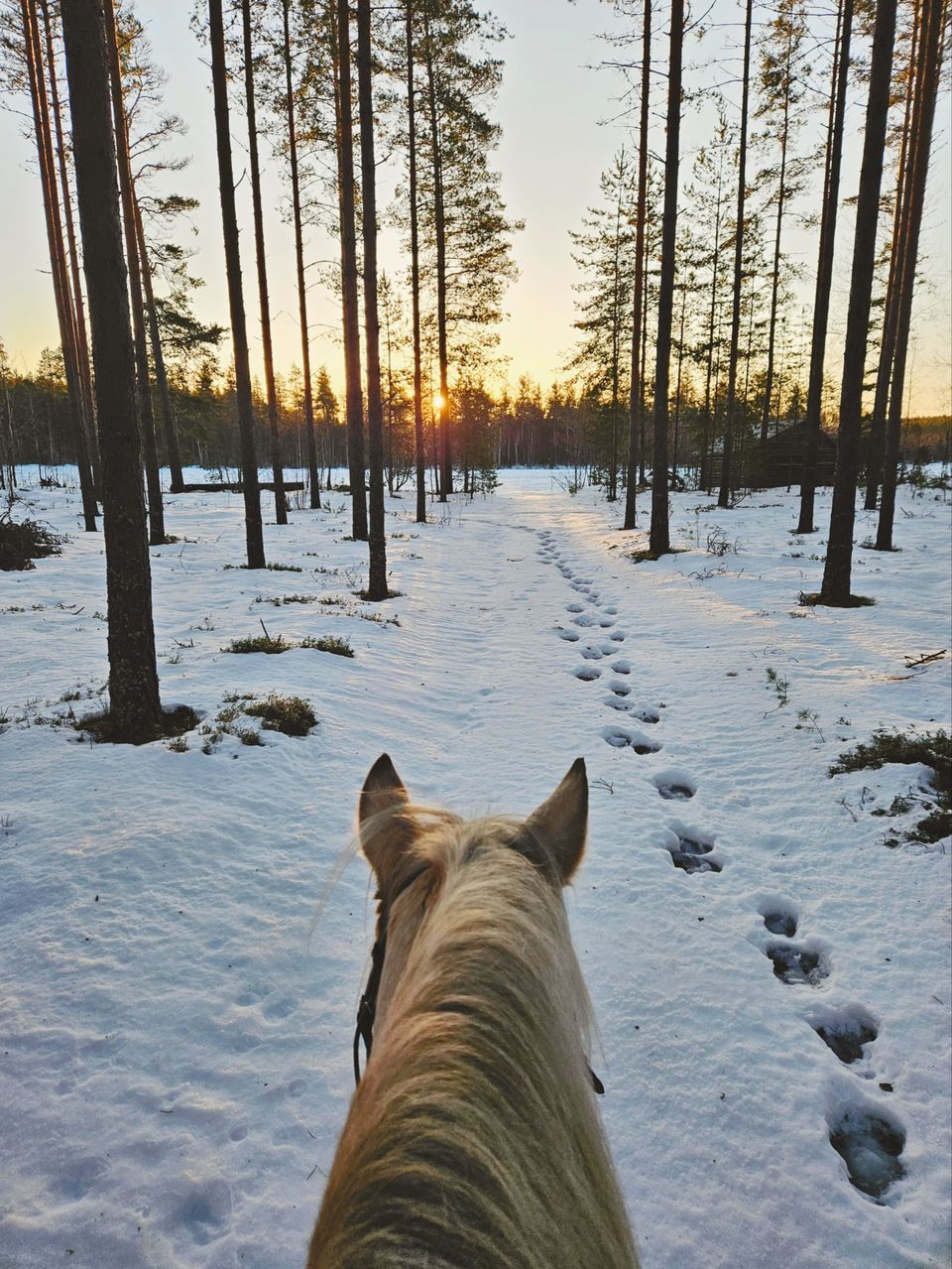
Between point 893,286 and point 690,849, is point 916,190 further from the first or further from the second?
point 690,849

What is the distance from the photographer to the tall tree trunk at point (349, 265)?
33.7 feet

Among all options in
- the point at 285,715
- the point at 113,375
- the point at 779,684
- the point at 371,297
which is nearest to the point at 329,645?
the point at 285,715

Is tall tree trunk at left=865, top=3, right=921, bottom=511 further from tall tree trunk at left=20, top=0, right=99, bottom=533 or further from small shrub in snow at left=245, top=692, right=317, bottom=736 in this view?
Answer: tall tree trunk at left=20, top=0, right=99, bottom=533

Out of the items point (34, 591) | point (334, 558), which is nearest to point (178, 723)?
point (34, 591)

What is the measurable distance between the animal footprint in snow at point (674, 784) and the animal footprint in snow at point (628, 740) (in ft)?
1.31

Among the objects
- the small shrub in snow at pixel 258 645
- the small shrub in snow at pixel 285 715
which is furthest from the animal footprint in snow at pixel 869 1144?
the small shrub in snow at pixel 258 645

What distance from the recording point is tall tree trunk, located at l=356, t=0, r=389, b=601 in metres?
8.20

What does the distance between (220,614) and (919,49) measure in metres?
16.6

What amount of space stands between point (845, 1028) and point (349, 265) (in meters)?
15.8

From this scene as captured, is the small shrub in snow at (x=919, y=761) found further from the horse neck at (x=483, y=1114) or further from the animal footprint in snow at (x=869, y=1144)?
the horse neck at (x=483, y=1114)

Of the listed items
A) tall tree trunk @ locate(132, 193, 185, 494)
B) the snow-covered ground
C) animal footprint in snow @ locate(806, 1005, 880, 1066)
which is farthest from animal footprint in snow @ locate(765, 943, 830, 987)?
tall tree trunk @ locate(132, 193, 185, 494)

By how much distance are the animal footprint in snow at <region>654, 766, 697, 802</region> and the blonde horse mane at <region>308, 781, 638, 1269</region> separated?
11.5 ft

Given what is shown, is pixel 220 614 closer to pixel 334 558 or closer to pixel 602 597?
pixel 334 558

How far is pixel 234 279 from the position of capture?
10.1 meters
